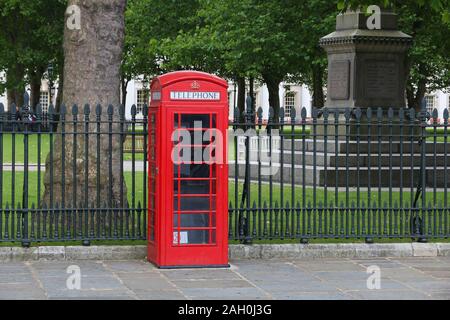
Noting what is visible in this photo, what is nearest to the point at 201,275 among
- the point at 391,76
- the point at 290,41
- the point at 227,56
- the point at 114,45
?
the point at 114,45

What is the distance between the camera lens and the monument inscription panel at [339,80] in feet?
67.6

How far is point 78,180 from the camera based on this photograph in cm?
1267

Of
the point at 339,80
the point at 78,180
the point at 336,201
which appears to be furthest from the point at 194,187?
the point at 339,80

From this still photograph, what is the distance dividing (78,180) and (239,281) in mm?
3129

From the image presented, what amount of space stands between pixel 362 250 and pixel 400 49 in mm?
8974

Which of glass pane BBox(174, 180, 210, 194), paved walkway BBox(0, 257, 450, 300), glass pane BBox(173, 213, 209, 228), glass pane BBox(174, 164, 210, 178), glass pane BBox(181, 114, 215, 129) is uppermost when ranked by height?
glass pane BBox(181, 114, 215, 129)

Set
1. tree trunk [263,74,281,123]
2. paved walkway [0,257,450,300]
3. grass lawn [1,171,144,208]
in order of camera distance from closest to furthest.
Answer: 1. paved walkway [0,257,450,300]
2. grass lawn [1,171,144,208]
3. tree trunk [263,74,281,123]

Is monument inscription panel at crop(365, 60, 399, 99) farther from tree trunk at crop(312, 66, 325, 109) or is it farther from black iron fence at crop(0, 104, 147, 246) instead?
tree trunk at crop(312, 66, 325, 109)

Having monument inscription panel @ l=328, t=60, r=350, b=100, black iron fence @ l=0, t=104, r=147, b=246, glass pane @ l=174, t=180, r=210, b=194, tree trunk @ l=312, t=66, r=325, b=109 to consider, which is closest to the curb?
black iron fence @ l=0, t=104, r=147, b=246

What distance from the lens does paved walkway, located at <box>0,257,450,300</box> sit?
376 inches

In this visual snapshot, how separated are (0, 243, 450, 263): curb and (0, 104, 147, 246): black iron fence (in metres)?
0.18

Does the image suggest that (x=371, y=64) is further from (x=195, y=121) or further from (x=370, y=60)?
(x=195, y=121)

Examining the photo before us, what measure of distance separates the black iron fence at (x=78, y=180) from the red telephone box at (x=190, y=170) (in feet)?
2.07
